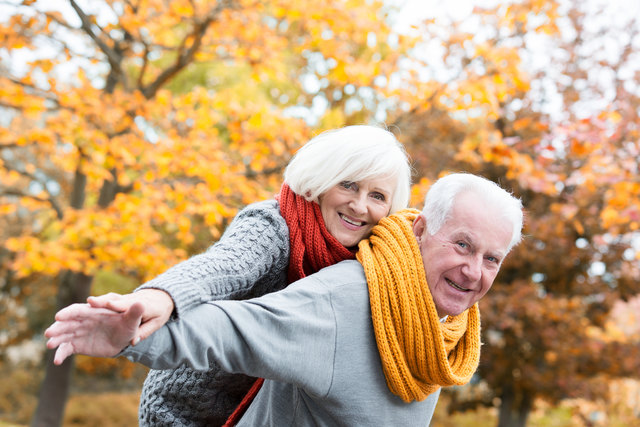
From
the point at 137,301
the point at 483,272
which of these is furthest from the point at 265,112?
the point at 137,301

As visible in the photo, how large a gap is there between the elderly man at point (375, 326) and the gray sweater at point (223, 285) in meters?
0.10

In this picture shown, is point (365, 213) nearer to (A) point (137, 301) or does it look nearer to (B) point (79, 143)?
(A) point (137, 301)

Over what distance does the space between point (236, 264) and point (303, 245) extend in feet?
1.16

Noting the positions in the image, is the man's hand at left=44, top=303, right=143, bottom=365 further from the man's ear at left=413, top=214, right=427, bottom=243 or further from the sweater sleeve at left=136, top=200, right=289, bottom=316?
the man's ear at left=413, top=214, right=427, bottom=243

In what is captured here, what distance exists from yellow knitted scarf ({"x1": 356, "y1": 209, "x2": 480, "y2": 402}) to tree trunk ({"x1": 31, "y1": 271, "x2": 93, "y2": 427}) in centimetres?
586

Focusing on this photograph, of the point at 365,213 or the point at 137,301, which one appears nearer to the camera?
the point at 137,301

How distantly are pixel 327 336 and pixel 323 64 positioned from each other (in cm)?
1036

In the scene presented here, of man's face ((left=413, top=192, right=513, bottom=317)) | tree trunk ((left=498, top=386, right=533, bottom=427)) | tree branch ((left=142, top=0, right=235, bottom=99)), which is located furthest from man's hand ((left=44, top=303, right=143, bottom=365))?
tree trunk ((left=498, top=386, right=533, bottom=427))

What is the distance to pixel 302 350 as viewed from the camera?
4.64 feet

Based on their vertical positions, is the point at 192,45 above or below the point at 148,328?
above

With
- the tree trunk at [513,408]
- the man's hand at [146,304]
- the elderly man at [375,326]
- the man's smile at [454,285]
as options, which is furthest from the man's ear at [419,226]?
the tree trunk at [513,408]

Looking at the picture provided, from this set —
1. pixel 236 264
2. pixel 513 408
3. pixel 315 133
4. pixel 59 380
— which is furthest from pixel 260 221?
pixel 513 408

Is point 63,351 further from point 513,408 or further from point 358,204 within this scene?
point 513,408

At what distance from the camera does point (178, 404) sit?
1884 mm
